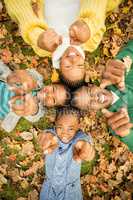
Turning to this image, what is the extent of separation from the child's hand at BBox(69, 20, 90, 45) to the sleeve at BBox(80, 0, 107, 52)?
0.7 inches

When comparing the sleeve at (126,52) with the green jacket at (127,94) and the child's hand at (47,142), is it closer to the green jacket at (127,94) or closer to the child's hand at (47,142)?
the green jacket at (127,94)

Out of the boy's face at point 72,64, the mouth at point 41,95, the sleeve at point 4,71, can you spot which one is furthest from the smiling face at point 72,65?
the sleeve at point 4,71

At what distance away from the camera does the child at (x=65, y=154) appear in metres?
1.99

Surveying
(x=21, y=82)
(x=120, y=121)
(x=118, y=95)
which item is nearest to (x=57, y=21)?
(x=21, y=82)

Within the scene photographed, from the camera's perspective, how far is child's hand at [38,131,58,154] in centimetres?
202

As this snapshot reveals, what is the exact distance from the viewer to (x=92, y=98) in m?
1.93

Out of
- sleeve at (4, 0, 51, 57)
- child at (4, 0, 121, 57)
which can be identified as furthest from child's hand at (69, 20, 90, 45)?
sleeve at (4, 0, 51, 57)

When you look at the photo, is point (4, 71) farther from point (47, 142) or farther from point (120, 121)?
point (120, 121)

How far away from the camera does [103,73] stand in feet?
6.63

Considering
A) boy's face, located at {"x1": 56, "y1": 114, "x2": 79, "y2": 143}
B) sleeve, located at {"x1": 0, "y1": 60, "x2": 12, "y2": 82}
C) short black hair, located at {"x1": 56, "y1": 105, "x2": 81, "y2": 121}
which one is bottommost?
boy's face, located at {"x1": 56, "y1": 114, "x2": 79, "y2": 143}

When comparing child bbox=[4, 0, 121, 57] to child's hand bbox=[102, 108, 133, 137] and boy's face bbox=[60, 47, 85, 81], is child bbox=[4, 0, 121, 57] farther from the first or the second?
child's hand bbox=[102, 108, 133, 137]

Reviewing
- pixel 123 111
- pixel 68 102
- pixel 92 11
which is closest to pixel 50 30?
pixel 92 11

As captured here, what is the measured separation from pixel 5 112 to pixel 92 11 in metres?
0.60

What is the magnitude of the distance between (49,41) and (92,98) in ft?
1.04
